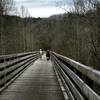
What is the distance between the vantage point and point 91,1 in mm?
12945

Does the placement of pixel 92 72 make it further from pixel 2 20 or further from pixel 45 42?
pixel 45 42

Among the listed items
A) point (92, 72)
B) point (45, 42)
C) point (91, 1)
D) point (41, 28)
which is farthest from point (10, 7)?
point (41, 28)

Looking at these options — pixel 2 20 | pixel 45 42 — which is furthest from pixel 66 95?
pixel 45 42

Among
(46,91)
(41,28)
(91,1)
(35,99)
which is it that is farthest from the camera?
(41,28)

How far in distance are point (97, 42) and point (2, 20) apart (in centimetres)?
3186

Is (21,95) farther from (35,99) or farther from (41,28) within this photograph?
(41,28)

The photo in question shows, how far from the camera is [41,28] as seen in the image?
6147 inches

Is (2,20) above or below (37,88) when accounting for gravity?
above

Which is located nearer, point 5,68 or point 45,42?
point 5,68

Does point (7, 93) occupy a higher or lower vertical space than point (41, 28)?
lower

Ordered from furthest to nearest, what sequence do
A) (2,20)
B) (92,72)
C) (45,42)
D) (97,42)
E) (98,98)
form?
1. (45,42)
2. (2,20)
3. (97,42)
4. (92,72)
5. (98,98)

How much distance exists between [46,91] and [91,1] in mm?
4374

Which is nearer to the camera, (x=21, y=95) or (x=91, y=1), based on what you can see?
(x=21, y=95)

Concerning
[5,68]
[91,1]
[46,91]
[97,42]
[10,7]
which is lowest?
[46,91]
